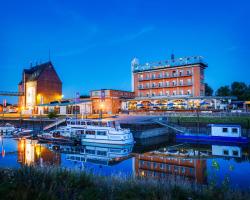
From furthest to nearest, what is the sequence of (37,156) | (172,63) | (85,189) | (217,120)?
1. (172,63)
2. (217,120)
3. (37,156)
4. (85,189)

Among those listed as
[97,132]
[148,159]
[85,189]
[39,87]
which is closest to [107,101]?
[39,87]

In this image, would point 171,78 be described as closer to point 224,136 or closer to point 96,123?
point 224,136

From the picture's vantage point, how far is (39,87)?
80188 millimetres

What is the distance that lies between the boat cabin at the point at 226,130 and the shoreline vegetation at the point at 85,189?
87.8ft

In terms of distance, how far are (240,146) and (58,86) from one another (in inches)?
2741

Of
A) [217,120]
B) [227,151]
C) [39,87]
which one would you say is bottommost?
[227,151]

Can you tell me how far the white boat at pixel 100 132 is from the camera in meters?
33.8

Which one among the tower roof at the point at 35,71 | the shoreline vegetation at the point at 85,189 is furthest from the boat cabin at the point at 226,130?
the tower roof at the point at 35,71

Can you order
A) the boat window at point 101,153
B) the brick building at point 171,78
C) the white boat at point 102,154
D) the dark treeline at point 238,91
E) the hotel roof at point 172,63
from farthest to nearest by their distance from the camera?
the dark treeline at point 238,91, the hotel roof at point 172,63, the brick building at point 171,78, the boat window at point 101,153, the white boat at point 102,154

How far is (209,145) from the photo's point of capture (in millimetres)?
34250

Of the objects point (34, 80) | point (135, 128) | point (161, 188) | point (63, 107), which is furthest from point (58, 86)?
point (161, 188)

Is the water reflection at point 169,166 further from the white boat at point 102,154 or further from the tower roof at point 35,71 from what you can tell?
the tower roof at point 35,71

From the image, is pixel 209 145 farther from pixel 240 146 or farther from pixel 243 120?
pixel 243 120

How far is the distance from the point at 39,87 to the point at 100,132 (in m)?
52.5
